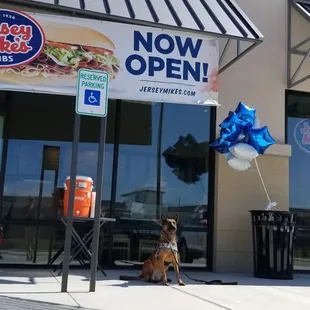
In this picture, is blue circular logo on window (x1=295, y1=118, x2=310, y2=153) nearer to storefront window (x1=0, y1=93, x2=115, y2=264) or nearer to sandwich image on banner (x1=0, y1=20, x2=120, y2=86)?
storefront window (x1=0, y1=93, x2=115, y2=264)

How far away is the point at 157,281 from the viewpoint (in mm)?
7457

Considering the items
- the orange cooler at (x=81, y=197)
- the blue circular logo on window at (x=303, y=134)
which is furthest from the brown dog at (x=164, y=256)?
the blue circular logo on window at (x=303, y=134)

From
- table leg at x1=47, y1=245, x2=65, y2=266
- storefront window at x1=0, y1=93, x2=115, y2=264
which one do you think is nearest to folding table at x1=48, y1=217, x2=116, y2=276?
table leg at x1=47, y1=245, x2=65, y2=266

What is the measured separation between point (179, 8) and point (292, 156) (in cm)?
383

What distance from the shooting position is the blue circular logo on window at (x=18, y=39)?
25.0ft

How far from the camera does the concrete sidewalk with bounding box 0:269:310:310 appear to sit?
5766 millimetres

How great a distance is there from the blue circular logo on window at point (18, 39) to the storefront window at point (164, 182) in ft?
A: 7.78

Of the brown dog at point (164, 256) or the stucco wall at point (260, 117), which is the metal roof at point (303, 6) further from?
the brown dog at point (164, 256)

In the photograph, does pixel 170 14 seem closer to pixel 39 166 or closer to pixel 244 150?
pixel 244 150

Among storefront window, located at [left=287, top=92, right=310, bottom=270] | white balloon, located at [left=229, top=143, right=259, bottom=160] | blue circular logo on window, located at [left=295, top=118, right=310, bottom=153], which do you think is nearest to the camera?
white balloon, located at [left=229, top=143, right=259, bottom=160]

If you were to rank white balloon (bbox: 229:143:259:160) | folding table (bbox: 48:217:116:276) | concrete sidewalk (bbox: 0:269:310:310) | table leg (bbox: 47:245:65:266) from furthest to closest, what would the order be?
table leg (bbox: 47:245:65:266)
white balloon (bbox: 229:143:259:160)
folding table (bbox: 48:217:116:276)
concrete sidewalk (bbox: 0:269:310:310)

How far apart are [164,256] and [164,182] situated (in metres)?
2.48

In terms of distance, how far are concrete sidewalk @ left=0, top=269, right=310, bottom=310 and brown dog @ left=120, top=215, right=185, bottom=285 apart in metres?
0.21

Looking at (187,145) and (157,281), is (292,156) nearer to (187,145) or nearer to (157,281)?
(187,145)
